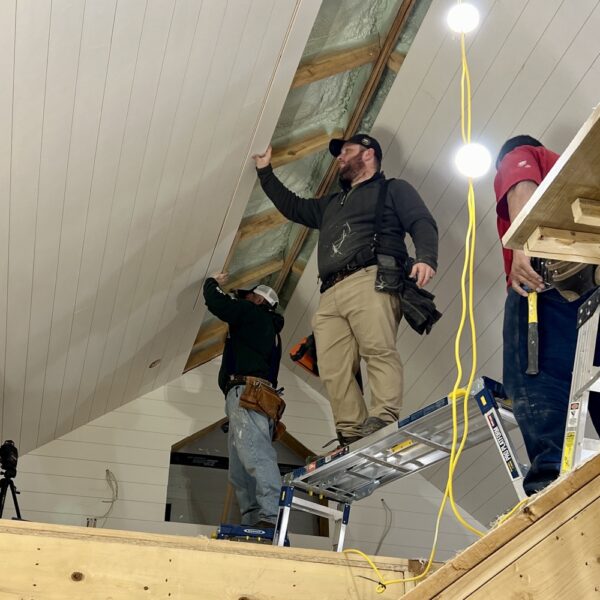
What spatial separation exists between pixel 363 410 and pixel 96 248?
1380 mm

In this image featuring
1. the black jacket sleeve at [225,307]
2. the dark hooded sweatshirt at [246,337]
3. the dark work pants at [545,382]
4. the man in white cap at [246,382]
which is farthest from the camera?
the black jacket sleeve at [225,307]

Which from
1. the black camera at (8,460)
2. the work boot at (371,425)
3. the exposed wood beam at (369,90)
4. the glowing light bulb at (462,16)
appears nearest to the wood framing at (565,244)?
the glowing light bulb at (462,16)

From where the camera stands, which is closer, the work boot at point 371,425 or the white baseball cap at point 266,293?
the work boot at point 371,425

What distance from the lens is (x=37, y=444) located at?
512 cm

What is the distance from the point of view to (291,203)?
4180 millimetres

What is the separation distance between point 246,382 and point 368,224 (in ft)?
3.35

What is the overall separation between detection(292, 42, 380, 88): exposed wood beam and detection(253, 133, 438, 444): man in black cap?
35 cm

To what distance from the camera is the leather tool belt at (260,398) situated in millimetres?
3918

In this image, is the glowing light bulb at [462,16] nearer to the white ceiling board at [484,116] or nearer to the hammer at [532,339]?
the white ceiling board at [484,116]

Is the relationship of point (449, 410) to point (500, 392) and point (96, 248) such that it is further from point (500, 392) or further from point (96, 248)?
point (96, 248)

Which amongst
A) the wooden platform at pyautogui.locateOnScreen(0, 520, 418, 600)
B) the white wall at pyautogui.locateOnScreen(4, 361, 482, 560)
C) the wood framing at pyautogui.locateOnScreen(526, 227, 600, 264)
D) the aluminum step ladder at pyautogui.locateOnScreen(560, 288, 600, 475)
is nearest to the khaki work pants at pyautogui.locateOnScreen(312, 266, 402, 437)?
the wooden platform at pyautogui.locateOnScreen(0, 520, 418, 600)

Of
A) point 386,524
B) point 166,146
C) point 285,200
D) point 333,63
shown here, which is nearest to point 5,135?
point 166,146

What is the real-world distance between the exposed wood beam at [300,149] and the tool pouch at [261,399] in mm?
1263

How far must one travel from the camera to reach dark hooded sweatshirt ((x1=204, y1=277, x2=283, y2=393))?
4.12 meters
